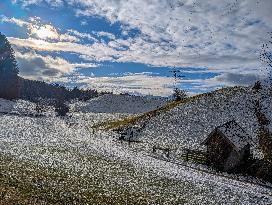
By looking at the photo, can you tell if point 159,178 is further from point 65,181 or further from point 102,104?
point 102,104

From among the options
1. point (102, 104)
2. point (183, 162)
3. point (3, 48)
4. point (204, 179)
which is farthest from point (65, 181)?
point (102, 104)

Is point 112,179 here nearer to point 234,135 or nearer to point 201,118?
point 234,135

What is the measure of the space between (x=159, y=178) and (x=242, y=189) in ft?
23.6

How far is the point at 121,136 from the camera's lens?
70688mm

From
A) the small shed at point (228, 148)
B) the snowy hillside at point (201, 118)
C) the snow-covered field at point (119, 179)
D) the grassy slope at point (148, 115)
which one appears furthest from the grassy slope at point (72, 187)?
the grassy slope at point (148, 115)

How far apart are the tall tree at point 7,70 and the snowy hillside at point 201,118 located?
6839 centimetres

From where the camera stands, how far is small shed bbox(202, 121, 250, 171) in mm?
45906

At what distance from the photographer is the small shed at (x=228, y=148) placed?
45.9m

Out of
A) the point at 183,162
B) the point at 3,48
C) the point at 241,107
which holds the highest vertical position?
the point at 3,48

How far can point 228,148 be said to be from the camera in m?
46.9

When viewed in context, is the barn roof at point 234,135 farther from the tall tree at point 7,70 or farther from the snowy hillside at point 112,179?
the tall tree at point 7,70

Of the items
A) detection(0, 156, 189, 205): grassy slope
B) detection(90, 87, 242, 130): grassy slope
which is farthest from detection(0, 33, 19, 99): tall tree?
detection(0, 156, 189, 205): grassy slope

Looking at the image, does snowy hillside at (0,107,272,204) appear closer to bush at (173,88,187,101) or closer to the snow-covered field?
the snow-covered field

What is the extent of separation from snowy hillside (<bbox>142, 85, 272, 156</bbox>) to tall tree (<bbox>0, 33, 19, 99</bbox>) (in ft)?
224
